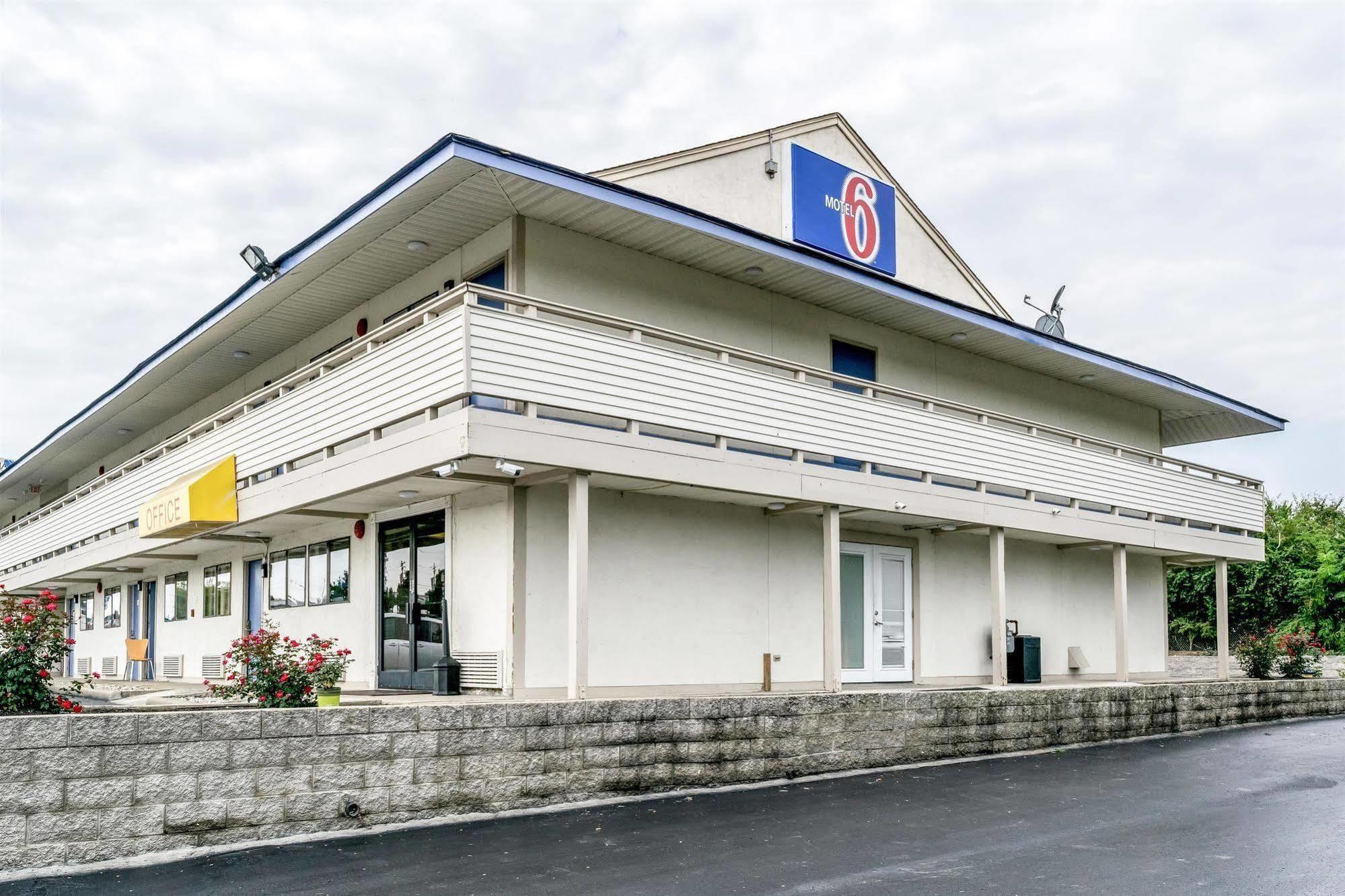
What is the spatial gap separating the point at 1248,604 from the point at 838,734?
26.9m

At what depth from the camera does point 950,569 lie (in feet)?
66.0

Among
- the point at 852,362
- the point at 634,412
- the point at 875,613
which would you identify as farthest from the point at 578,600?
the point at 852,362

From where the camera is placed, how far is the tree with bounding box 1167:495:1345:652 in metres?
33.4

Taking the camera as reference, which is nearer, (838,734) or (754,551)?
(838,734)

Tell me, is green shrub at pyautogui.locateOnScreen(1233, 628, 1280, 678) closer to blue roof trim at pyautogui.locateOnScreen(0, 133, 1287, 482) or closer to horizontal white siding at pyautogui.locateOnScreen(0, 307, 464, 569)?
blue roof trim at pyautogui.locateOnScreen(0, 133, 1287, 482)

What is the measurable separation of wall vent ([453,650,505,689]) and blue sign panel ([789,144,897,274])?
8631 millimetres

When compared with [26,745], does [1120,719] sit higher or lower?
lower

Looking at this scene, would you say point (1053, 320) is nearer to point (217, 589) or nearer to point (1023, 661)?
point (1023, 661)

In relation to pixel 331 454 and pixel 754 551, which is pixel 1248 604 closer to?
pixel 754 551

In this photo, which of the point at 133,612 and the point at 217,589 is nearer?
the point at 217,589

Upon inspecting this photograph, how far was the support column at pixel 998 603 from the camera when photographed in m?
18.3

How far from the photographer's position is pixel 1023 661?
20.5 meters

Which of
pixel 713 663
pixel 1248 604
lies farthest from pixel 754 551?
pixel 1248 604

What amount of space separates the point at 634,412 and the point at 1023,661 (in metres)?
10.3
